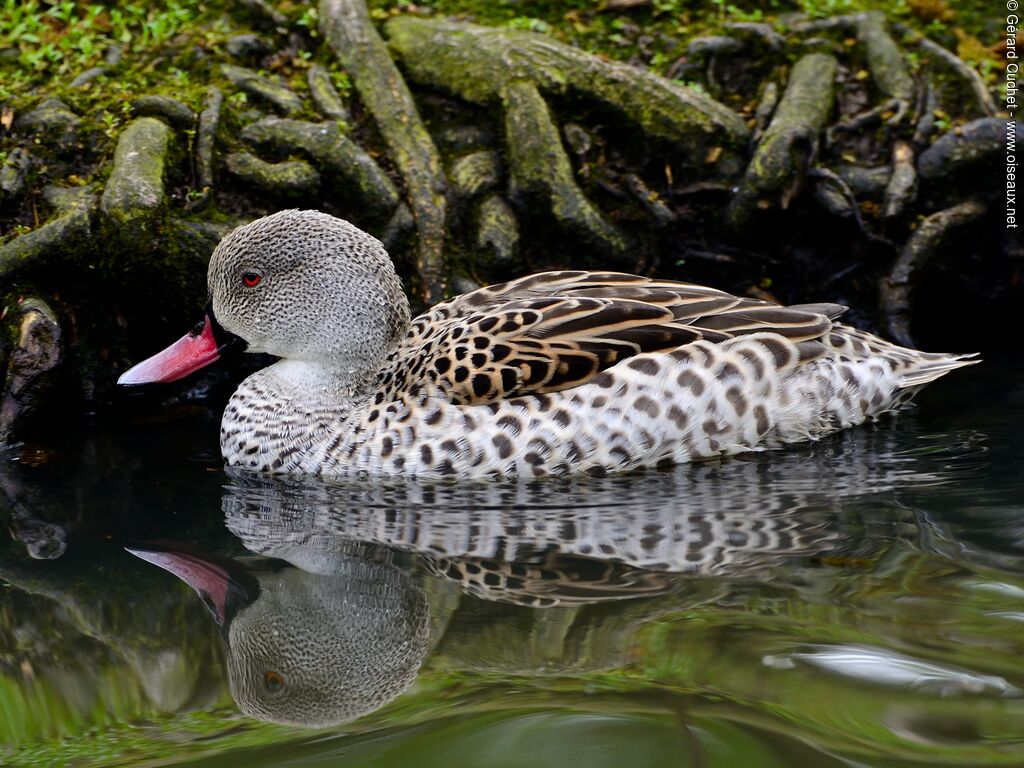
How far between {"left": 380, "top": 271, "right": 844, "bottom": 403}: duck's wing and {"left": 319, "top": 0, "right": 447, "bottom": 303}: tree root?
3.69 feet

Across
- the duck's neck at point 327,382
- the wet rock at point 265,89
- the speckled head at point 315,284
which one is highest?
the wet rock at point 265,89

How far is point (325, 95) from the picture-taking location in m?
7.67

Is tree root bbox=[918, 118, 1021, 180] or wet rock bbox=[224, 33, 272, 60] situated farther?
wet rock bbox=[224, 33, 272, 60]

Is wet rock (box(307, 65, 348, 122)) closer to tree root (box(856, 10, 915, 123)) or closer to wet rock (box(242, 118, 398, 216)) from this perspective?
wet rock (box(242, 118, 398, 216))

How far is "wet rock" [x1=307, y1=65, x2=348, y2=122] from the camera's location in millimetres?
7598

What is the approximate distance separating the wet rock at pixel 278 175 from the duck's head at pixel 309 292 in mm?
1135

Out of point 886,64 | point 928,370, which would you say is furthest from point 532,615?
point 886,64

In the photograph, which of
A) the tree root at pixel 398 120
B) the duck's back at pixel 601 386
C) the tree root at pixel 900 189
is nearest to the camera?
the duck's back at pixel 601 386

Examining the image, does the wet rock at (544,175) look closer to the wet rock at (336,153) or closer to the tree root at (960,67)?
the wet rock at (336,153)

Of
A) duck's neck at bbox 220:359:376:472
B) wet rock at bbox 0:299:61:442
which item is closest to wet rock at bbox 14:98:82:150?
wet rock at bbox 0:299:61:442

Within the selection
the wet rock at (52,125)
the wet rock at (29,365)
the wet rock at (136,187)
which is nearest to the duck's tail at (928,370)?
the wet rock at (136,187)

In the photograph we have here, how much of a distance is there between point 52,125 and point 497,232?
2796 millimetres

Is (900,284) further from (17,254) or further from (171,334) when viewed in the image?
(17,254)

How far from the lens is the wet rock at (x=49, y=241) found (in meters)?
6.66
